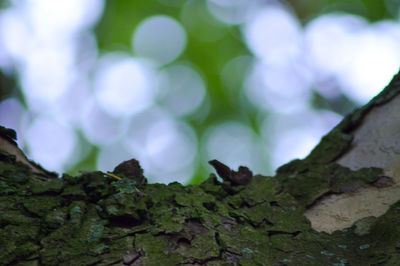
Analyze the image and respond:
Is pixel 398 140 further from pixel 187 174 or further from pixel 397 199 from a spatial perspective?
pixel 187 174

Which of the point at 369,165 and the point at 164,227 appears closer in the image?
the point at 164,227

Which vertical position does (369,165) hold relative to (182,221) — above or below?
above

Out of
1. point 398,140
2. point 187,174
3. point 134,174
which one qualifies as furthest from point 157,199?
A: point 187,174

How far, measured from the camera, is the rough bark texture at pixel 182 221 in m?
1.13

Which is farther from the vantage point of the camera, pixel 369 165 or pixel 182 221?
pixel 369 165

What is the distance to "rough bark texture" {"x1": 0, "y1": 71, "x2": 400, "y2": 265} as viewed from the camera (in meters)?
1.13

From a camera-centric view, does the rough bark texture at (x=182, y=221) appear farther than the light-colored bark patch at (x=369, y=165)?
No

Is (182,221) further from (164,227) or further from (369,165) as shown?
(369,165)

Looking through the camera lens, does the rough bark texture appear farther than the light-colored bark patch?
No

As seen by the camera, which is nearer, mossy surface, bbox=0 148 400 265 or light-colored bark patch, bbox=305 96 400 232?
mossy surface, bbox=0 148 400 265

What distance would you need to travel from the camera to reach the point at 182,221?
49.4 inches

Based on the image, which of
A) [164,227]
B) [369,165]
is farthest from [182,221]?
[369,165]

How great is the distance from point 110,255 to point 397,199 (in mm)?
1166

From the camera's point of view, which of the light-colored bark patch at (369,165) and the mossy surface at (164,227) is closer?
the mossy surface at (164,227)
